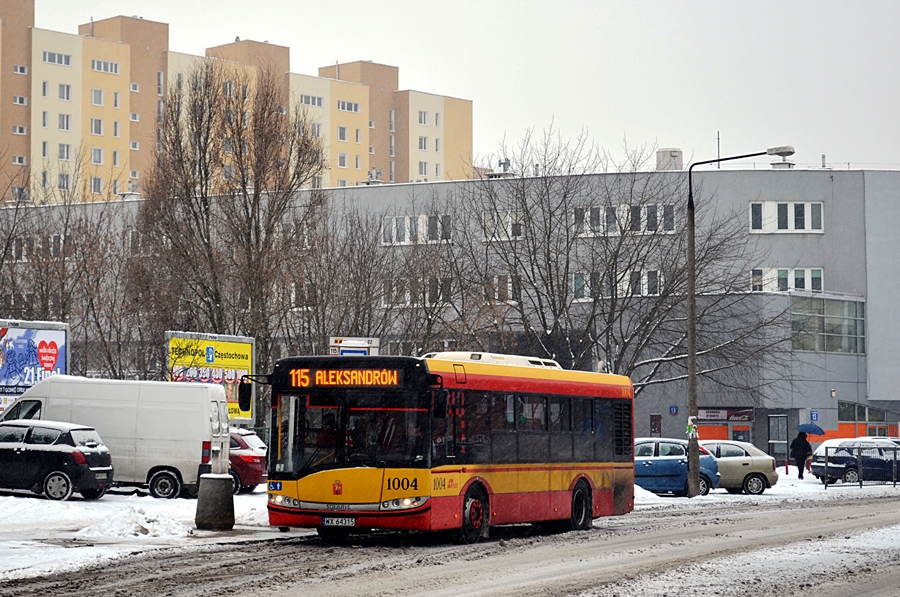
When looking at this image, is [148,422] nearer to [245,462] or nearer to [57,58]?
[245,462]

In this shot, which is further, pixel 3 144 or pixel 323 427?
pixel 3 144

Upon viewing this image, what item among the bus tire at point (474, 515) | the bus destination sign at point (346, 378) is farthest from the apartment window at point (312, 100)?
the bus destination sign at point (346, 378)

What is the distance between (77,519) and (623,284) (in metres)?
28.2

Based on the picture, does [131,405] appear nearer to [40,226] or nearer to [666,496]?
[666,496]

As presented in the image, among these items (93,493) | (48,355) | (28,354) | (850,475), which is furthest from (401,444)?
(850,475)

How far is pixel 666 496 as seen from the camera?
118ft

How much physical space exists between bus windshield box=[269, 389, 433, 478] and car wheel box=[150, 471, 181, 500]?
10015mm

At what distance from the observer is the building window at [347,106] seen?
123m

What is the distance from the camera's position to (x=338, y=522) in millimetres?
18344

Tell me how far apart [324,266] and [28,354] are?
722 inches

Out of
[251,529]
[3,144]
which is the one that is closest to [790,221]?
[251,529]

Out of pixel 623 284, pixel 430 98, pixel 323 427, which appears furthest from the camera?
pixel 430 98

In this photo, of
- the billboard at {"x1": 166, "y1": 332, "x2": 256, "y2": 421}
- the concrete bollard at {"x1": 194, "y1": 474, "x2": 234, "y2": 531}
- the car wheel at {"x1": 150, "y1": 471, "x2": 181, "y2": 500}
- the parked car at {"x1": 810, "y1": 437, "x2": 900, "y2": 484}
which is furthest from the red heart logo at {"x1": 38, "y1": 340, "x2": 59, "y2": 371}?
the parked car at {"x1": 810, "y1": 437, "x2": 900, "y2": 484}

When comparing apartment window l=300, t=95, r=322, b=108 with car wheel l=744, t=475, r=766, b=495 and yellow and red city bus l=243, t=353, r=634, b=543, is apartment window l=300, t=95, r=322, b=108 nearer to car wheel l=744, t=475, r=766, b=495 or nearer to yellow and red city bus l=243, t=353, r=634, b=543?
car wheel l=744, t=475, r=766, b=495
